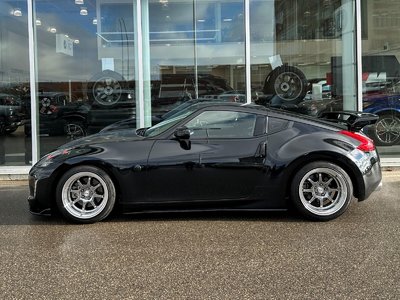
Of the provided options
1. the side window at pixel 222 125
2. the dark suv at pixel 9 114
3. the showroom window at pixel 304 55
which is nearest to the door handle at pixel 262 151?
the side window at pixel 222 125

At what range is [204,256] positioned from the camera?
4668 millimetres

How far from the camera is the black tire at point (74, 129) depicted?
9.99 metres

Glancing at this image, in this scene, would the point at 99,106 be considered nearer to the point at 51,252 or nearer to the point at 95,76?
the point at 95,76

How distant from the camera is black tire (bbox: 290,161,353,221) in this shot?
5.76 metres

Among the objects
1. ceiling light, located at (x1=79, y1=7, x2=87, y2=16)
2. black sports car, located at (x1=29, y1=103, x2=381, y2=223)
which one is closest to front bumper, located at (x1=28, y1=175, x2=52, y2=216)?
black sports car, located at (x1=29, y1=103, x2=381, y2=223)

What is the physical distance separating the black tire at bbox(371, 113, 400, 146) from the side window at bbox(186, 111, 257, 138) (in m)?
5.23

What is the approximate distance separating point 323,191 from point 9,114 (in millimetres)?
6538

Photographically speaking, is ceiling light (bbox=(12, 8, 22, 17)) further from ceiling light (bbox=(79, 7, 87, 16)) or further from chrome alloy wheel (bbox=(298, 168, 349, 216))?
chrome alloy wheel (bbox=(298, 168, 349, 216))

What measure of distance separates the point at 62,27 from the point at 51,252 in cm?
665

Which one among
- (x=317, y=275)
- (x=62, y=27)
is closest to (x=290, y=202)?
(x=317, y=275)

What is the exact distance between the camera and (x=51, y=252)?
4.85 metres

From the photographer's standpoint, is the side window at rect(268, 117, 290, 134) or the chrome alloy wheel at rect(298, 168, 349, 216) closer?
the chrome alloy wheel at rect(298, 168, 349, 216)

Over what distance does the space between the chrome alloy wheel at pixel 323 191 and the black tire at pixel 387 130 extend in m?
4.92

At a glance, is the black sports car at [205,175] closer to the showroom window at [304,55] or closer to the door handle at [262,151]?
the door handle at [262,151]
